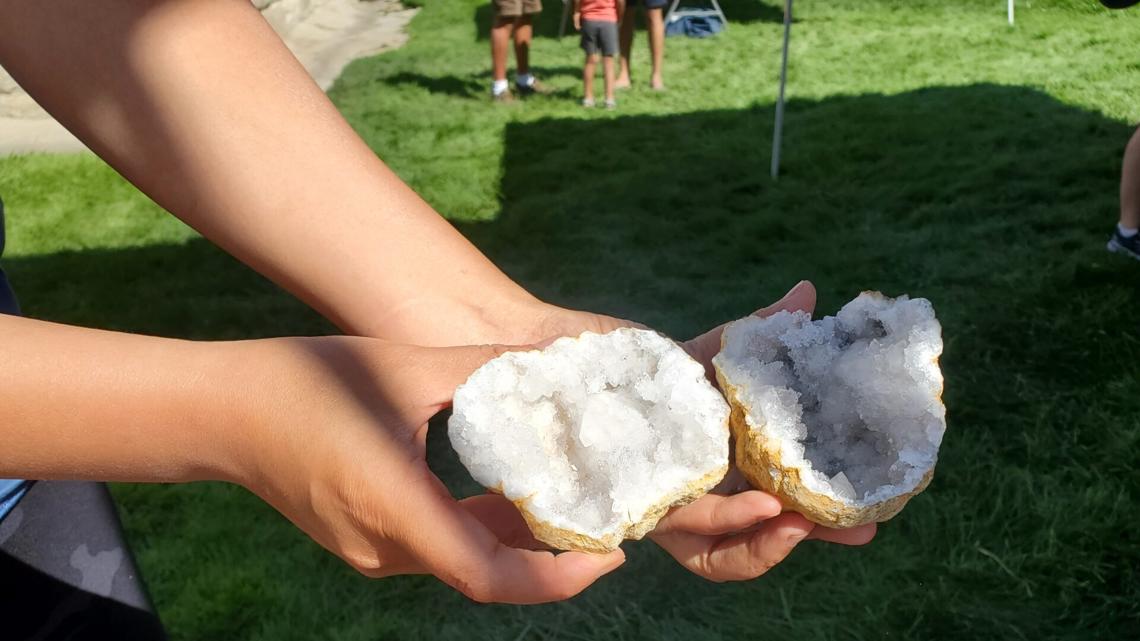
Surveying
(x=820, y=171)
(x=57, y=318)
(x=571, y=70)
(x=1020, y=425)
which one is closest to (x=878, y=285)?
(x=1020, y=425)

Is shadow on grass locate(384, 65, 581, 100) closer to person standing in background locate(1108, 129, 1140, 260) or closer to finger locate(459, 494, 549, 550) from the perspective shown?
person standing in background locate(1108, 129, 1140, 260)

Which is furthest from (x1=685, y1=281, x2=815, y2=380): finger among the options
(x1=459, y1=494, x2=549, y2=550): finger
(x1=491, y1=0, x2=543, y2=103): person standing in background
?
(x1=491, y1=0, x2=543, y2=103): person standing in background

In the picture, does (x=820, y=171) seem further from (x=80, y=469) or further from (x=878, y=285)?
(x=80, y=469)

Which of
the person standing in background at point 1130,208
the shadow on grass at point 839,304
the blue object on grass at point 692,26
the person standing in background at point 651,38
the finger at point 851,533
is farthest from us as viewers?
the blue object on grass at point 692,26

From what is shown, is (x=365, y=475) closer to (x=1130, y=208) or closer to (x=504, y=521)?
(x=504, y=521)

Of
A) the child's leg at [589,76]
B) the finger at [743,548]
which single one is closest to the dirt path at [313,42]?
the child's leg at [589,76]

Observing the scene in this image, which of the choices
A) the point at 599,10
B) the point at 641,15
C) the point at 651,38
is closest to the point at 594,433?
the point at 599,10

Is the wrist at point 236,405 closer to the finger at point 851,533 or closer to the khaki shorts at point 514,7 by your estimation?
the finger at point 851,533
